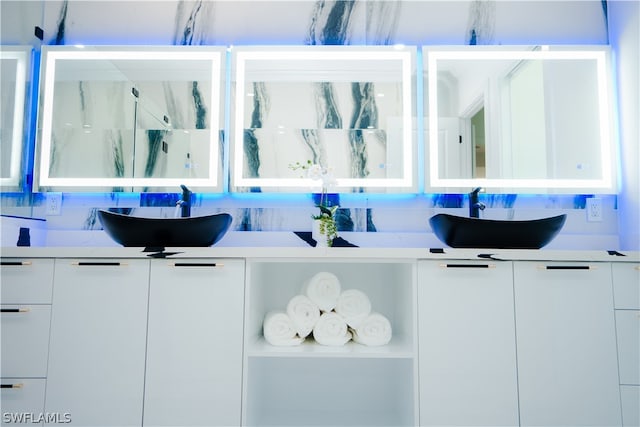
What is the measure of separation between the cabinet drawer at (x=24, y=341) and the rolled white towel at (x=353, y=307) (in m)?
1.12

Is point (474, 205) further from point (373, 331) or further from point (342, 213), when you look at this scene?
point (373, 331)

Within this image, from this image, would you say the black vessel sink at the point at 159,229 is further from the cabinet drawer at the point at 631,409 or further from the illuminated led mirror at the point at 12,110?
the cabinet drawer at the point at 631,409

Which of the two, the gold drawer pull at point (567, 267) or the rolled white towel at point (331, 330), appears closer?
the gold drawer pull at point (567, 267)

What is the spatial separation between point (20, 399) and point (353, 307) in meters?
1.29

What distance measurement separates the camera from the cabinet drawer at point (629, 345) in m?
1.43

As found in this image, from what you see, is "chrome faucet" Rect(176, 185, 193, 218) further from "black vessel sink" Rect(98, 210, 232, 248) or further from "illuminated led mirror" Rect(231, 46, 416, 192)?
"black vessel sink" Rect(98, 210, 232, 248)

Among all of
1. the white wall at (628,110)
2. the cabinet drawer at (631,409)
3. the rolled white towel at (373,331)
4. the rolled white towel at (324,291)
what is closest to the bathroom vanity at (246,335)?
the cabinet drawer at (631,409)

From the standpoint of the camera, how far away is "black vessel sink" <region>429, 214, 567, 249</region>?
1548mm

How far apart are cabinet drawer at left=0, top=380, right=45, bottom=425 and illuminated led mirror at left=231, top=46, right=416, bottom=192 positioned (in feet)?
3.72

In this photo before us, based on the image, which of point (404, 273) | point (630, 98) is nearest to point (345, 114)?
point (404, 273)

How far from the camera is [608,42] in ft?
6.77

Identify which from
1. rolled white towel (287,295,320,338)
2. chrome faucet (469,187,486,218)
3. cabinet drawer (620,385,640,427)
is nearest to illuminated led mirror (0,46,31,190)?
rolled white towel (287,295,320,338)

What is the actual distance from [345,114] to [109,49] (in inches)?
50.7

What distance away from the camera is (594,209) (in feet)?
6.47
